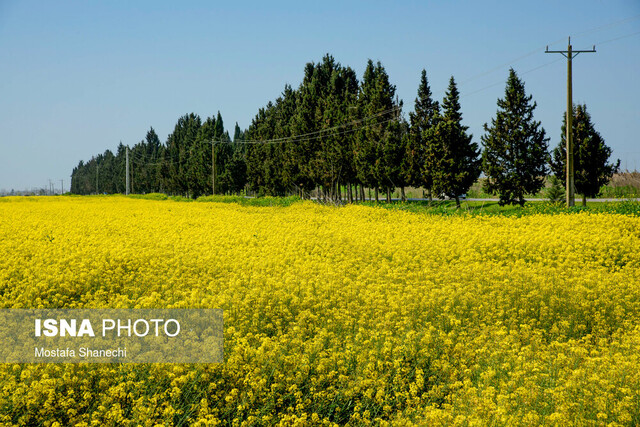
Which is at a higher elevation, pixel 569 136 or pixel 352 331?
pixel 569 136

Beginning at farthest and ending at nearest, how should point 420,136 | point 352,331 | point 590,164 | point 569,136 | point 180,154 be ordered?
1. point 180,154
2. point 420,136
3. point 590,164
4. point 569,136
5. point 352,331

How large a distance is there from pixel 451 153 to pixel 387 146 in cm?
499

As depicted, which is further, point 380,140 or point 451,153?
point 380,140

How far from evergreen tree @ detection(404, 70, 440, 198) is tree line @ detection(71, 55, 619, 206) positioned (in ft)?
0.27

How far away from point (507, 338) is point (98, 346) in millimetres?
4965

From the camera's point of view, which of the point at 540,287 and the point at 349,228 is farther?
the point at 349,228

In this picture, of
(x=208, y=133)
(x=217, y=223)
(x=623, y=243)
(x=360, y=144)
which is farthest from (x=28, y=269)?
(x=208, y=133)

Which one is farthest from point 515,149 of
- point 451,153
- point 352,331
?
point 352,331

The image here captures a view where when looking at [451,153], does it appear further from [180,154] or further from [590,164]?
[180,154]

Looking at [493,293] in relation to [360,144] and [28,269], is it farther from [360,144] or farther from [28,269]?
[360,144]

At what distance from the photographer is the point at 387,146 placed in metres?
40.3

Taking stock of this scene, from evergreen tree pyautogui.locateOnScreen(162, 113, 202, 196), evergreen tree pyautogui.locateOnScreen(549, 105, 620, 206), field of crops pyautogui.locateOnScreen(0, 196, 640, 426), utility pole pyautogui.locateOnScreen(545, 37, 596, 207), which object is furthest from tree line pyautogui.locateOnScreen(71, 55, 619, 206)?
field of crops pyautogui.locateOnScreen(0, 196, 640, 426)

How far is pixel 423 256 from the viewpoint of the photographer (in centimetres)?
1252

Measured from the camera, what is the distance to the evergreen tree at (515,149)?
119 feet
